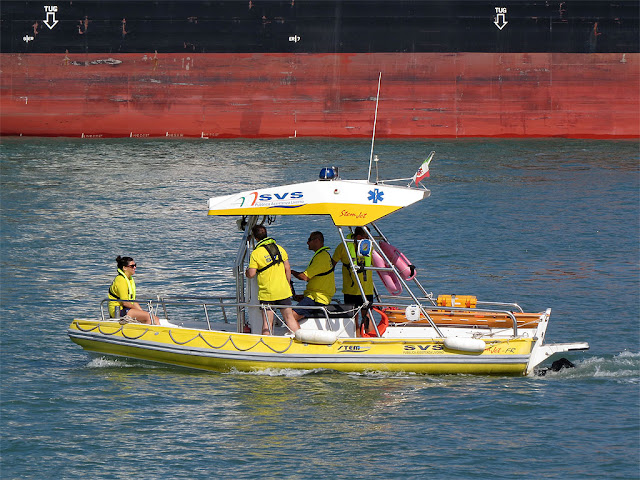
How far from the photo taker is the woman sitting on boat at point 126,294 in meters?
13.1

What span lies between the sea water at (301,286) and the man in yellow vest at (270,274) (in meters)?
0.79

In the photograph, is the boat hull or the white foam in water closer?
the boat hull

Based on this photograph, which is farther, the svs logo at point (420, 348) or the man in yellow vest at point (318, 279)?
the man in yellow vest at point (318, 279)

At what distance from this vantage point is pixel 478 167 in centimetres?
3362

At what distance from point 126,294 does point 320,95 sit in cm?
2484

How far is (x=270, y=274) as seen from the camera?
1233 cm

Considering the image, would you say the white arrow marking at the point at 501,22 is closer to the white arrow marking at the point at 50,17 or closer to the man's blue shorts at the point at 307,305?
the white arrow marking at the point at 50,17

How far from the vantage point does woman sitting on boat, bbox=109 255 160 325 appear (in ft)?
42.8

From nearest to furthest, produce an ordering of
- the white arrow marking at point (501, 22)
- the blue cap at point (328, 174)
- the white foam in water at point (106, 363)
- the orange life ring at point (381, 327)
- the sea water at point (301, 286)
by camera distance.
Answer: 1. the sea water at point (301, 286)
2. the blue cap at point (328, 174)
3. the orange life ring at point (381, 327)
4. the white foam in water at point (106, 363)
5. the white arrow marking at point (501, 22)

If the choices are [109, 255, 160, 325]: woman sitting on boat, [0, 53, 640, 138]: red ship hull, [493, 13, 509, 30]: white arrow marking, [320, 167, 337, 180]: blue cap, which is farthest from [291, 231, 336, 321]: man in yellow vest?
[493, 13, 509, 30]: white arrow marking

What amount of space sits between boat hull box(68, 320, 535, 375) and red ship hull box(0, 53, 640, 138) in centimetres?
2466

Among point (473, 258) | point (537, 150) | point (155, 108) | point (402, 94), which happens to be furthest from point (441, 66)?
point (473, 258)

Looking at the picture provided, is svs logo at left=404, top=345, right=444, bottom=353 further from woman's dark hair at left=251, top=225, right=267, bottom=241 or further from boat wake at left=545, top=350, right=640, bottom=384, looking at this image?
woman's dark hair at left=251, top=225, right=267, bottom=241

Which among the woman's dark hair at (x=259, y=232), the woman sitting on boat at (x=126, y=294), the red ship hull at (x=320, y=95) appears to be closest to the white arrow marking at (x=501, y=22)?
the red ship hull at (x=320, y=95)
